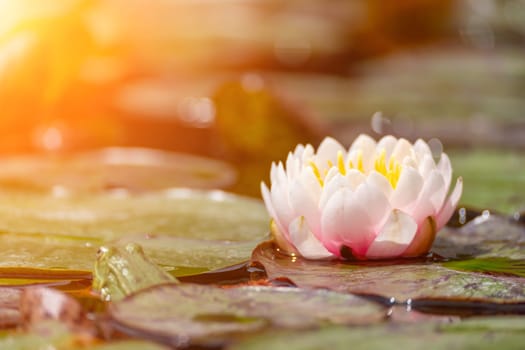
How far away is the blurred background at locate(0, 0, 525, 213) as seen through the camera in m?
2.69

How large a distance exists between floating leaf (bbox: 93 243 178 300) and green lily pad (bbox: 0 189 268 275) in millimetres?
144

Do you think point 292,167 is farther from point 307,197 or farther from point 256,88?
point 256,88

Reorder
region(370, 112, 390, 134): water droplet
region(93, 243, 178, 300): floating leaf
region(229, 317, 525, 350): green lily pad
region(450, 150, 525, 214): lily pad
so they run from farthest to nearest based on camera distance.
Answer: region(370, 112, 390, 134): water droplet → region(450, 150, 525, 214): lily pad → region(93, 243, 178, 300): floating leaf → region(229, 317, 525, 350): green lily pad

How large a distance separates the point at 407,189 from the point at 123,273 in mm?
510

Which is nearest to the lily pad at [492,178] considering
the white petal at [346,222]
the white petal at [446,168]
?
the white petal at [446,168]

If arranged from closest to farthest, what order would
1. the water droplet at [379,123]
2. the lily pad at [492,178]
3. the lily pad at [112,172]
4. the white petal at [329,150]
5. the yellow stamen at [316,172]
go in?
the yellow stamen at [316,172] → the white petal at [329,150] → the lily pad at [492,178] → the lily pad at [112,172] → the water droplet at [379,123]

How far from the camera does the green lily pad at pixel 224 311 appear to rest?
1.05 metres

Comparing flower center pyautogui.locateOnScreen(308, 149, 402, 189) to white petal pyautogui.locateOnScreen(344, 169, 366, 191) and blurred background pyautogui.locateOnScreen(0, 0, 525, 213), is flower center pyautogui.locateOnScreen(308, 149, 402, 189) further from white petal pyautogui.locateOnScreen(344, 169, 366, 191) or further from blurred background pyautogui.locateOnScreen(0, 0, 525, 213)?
blurred background pyautogui.locateOnScreen(0, 0, 525, 213)

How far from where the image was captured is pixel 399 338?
1000 millimetres

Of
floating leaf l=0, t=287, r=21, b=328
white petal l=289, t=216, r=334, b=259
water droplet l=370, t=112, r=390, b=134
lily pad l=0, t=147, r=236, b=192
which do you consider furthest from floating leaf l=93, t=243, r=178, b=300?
water droplet l=370, t=112, r=390, b=134

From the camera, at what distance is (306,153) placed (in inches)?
59.6

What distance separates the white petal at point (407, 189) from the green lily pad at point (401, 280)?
0.36ft

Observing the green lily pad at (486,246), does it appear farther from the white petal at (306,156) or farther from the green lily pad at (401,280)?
the white petal at (306,156)

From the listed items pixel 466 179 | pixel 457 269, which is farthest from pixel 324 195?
pixel 466 179
